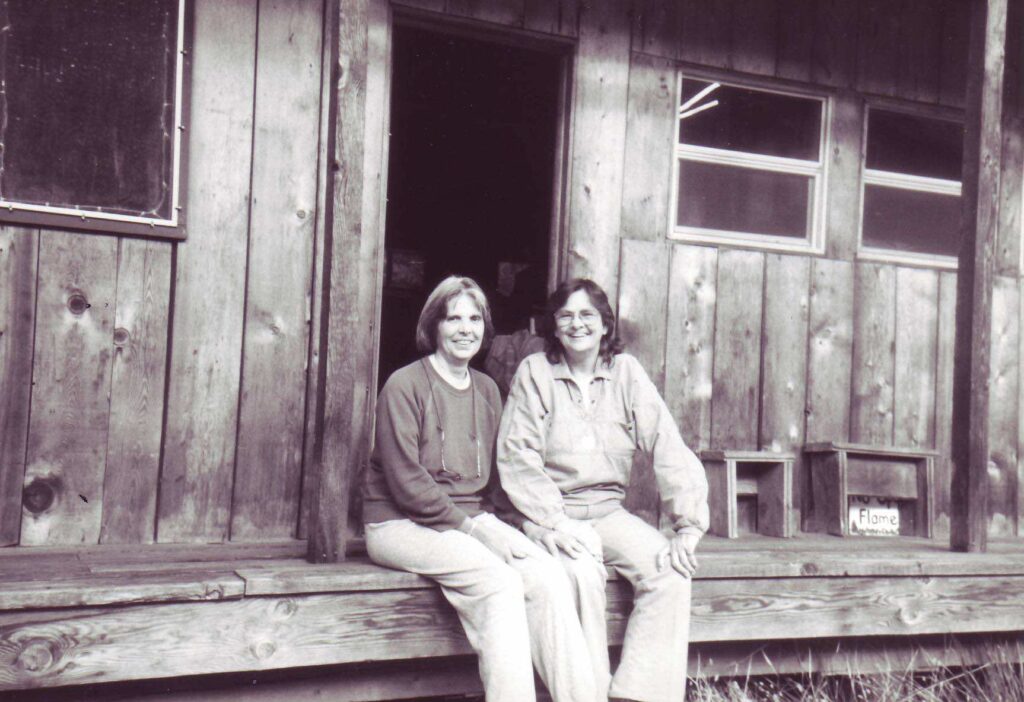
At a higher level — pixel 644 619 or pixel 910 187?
pixel 910 187

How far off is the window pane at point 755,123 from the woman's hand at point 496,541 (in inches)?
90.4

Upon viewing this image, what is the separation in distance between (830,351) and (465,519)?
2.41m

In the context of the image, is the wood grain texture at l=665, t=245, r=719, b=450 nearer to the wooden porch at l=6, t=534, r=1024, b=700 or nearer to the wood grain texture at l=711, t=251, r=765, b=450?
the wood grain texture at l=711, t=251, r=765, b=450

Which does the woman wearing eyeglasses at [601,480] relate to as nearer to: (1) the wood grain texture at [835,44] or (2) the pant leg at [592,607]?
(2) the pant leg at [592,607]

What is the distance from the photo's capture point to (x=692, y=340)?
478 centimetres

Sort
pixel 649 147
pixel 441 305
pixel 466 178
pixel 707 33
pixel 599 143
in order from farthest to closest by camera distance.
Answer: pixel 466 178
pixel 707 33
pixel 649 147
pixel 599 143
pixel 441 305

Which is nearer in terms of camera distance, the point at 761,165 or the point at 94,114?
the point at 94,114

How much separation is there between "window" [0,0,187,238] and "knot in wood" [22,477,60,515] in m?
0.91

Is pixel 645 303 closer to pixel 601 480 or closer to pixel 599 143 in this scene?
pixel 599 143

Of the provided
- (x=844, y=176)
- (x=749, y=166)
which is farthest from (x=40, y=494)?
(x=844, y=176)

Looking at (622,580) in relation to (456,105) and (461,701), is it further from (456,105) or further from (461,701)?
(456,105)

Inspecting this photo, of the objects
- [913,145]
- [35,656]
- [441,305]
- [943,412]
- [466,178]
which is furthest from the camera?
[466,178]

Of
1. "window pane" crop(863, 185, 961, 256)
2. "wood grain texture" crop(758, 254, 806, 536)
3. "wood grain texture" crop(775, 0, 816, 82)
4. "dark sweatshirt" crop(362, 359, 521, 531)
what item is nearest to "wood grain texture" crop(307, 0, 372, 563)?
"dark sweatshirt" crop(362, 359, 521, 531)

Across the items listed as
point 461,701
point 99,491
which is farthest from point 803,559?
point 99,491
